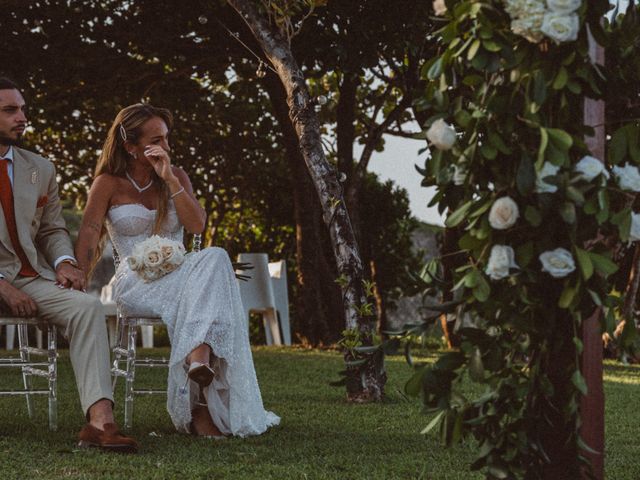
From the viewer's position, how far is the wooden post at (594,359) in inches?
95.8

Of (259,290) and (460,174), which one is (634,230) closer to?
(460,174)

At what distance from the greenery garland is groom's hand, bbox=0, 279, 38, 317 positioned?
2.45 m

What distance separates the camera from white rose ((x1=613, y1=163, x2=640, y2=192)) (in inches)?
93.3

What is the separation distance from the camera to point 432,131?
238cm

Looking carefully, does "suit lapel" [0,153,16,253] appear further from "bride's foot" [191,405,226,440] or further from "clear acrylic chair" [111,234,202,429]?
"bride's foot" [191,405,226,440]

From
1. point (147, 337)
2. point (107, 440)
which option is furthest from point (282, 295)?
point (107, 440)

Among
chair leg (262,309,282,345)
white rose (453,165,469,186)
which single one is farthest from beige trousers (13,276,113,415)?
chair leg (262,309,282,345)

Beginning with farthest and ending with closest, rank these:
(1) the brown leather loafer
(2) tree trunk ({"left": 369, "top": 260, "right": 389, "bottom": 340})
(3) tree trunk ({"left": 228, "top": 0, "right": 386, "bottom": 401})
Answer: (2) tree trunk ({"left": 369, "top": 260, "right": 389, "bottom": 340}), (3) tree trunk ({"left": 228, "top": 0, "right": 386, "bottom": 401}), (1) the brown leather loafer

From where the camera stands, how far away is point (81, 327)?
4.18 metres

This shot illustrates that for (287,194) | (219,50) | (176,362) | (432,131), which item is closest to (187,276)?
(176,362)

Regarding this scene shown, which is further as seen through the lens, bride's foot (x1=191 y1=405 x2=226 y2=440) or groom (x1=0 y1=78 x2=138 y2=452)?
bride's foot (x1=191 y1=405 x2=226 y2=440)

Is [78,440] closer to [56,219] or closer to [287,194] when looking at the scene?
[56,219]

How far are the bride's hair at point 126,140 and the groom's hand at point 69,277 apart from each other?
459 millimetres

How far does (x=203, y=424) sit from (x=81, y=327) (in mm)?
811
